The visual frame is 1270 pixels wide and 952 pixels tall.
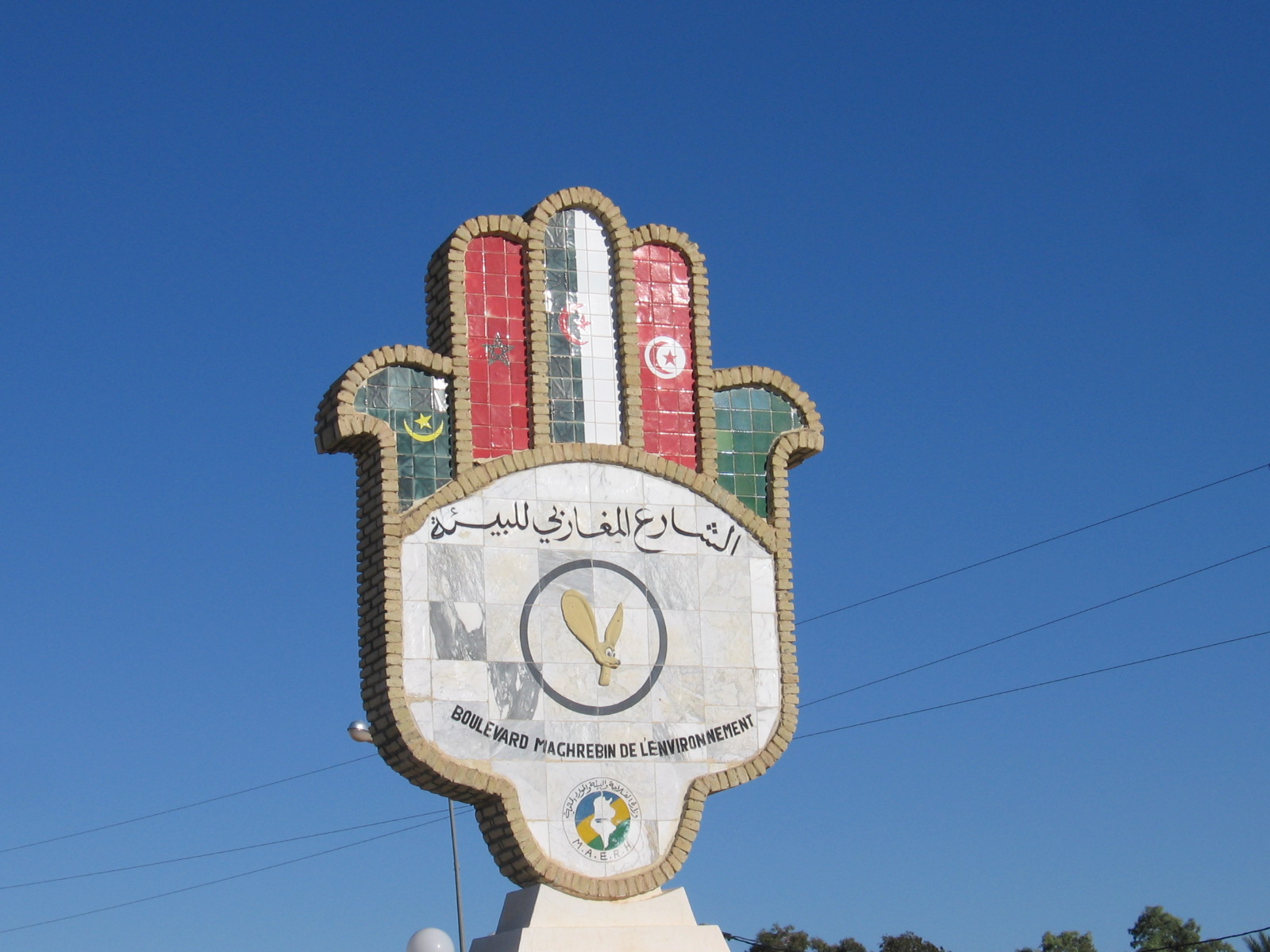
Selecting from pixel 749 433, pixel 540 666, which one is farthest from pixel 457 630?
pixel 749 433

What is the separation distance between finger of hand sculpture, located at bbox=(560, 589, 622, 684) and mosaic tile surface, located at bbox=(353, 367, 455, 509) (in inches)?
79.2

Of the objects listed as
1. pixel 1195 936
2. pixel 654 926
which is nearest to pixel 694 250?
pixel 654 926

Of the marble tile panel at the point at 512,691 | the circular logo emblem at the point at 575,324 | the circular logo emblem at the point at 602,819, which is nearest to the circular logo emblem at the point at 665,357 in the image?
the circular logo emblem at the point at 575,324

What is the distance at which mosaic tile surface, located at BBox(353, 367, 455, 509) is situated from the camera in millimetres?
21578

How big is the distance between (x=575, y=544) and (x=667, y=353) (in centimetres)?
299

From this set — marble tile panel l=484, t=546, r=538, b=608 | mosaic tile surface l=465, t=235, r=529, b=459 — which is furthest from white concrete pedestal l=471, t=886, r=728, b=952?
mosaic tile surface l=465, t=235, r=529, b=459

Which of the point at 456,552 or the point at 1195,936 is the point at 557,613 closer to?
the point at 456,552

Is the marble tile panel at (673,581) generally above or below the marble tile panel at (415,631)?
above

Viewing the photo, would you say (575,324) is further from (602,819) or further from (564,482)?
(602,819)

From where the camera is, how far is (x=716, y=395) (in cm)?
2358

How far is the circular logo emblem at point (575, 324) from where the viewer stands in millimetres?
23016

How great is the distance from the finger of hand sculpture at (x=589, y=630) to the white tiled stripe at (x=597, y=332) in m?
2.13

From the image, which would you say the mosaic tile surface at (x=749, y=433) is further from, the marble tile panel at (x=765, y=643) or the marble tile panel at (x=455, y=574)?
the marble tile panel at (x=455, y=574)

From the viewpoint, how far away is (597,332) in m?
23.2
